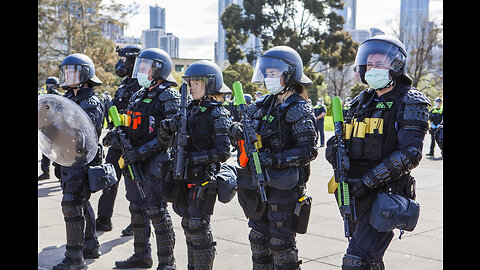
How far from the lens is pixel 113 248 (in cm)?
662

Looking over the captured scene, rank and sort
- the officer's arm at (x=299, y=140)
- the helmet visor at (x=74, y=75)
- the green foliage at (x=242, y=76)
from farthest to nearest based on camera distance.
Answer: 1. the green foliage at (x=242, y=76)
2. the helmet visor at (x=74, y=75)
3. the officer's arm at (x=299, y=140)

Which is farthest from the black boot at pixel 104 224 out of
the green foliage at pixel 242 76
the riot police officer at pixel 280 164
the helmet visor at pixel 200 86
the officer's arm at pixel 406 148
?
the green foliage at pixel 242 76

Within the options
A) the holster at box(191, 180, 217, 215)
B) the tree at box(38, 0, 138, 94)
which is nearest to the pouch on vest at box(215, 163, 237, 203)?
the holster at box(191, 180, 217, 215)

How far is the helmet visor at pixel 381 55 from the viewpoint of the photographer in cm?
412

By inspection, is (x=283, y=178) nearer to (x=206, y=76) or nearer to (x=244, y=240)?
(x=206, y=76)

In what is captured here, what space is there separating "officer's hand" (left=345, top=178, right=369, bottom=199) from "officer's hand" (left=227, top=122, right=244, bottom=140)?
92cm

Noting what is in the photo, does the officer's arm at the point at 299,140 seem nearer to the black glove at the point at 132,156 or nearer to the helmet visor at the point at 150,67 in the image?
the black glove at the point at 132,156

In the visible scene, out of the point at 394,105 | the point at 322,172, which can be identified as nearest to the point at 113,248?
the point at 394,105

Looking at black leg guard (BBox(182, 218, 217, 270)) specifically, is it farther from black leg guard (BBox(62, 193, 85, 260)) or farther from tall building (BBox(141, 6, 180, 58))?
tall building (BBox(141, 6, 180, 58))

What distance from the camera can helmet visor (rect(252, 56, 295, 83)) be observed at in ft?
15.2

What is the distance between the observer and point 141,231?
580cm

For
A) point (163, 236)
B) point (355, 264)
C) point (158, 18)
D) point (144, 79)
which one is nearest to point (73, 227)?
point (163, 236)
